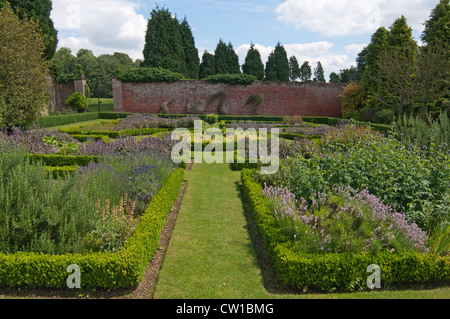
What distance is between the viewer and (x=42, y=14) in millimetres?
24156

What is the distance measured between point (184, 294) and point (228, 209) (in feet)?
9.16

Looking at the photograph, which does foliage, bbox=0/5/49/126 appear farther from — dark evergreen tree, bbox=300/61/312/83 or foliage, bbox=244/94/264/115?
dark evergreen tree, bbox=300/61/312/83

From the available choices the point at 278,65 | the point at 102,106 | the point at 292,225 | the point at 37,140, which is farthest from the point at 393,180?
the point at 102,106

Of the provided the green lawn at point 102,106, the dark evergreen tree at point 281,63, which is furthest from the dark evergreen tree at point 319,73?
the green lawn at point 102,106

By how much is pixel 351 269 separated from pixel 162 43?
96.0 feet

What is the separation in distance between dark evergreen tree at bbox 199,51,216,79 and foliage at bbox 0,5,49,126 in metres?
23.7

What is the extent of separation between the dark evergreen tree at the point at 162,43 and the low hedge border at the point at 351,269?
28140mm

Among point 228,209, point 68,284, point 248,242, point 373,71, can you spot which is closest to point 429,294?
point 248,242

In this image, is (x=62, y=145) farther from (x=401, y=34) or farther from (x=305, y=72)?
(x=305, y=72)

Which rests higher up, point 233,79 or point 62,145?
point 233,79

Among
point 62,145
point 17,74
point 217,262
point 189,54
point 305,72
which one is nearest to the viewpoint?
point 217,262

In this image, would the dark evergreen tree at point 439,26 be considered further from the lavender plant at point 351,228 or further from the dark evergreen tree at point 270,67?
the dark evergreen tree at point 270,67

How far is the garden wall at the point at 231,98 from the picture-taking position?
26.7 m

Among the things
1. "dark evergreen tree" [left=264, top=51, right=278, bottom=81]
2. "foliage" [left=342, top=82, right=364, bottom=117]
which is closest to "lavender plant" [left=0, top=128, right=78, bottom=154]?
"foliage" [left=342, top=82, right=364, bottom=117]
